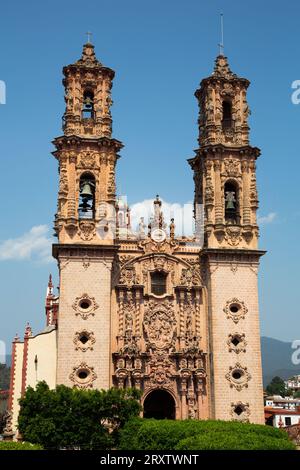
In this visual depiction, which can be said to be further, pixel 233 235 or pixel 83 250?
pixel 233 235

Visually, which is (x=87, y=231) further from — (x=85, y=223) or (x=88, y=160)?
(x=88, y=160)

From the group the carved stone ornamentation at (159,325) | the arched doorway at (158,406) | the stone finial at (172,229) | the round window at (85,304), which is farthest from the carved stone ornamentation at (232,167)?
the arched doorway at (158,406)

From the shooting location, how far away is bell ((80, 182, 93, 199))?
35438mm

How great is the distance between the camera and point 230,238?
35406 mm

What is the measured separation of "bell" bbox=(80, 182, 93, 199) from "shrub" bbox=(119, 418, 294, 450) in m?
12.6

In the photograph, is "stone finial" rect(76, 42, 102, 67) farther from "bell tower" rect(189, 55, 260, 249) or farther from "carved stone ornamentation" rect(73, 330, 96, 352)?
"carved stone ornamentation" rect(73, 330, 96, 352)

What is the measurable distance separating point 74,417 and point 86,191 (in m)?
12.3

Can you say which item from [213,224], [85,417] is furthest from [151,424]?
[213,224]

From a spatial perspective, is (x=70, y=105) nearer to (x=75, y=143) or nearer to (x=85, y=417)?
(x=75, y=143)

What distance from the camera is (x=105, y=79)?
122ft

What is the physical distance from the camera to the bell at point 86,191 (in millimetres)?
35438

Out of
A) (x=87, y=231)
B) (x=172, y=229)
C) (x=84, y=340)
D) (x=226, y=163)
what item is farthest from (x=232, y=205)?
(x=84, y=340)

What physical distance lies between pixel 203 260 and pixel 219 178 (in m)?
4.61

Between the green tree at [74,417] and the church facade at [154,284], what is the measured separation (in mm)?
3692
